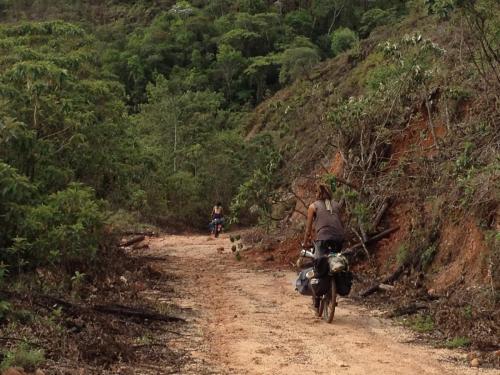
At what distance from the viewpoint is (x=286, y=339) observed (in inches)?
289

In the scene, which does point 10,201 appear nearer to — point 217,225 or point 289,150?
point 289,150

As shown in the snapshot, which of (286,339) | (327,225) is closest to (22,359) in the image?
(286,339)

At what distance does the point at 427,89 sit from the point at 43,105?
25.6ft

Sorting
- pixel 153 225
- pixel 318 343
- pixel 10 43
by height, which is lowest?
pixel 153 225

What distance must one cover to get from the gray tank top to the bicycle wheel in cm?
57

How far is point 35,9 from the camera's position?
76.6 m

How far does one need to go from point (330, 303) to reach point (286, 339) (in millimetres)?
1371

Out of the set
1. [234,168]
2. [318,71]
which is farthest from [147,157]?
[318,71]

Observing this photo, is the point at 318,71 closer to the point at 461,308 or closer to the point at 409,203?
the point at 409,203

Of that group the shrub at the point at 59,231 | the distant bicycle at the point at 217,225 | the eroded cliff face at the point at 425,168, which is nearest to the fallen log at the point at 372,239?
the eroded cliff face at the point at 425,168

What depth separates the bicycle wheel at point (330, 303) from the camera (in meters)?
8.31

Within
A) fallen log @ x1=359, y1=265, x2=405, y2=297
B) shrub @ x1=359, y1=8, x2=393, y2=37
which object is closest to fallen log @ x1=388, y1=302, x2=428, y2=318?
fallen log @ x1=359, y1=265, x2=405, y2=297

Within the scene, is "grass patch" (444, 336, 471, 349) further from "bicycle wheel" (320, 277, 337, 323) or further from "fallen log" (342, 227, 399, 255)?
"fallen log" (342, 227, 399, 255)

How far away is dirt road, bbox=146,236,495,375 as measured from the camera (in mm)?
6180
